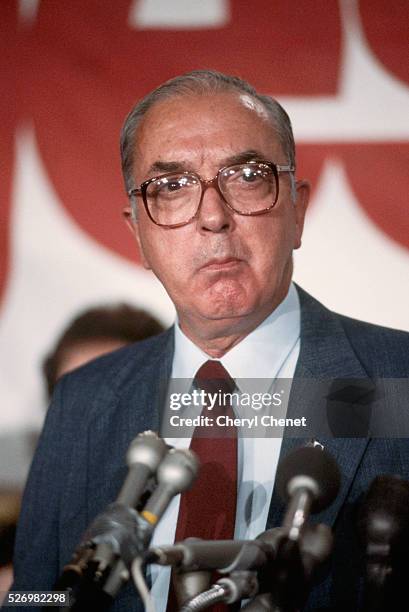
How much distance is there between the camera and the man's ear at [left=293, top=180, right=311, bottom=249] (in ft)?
5.13

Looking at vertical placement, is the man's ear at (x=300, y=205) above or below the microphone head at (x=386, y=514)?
above

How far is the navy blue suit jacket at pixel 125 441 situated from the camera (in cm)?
138

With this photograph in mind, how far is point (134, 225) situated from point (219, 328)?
307 millimetres

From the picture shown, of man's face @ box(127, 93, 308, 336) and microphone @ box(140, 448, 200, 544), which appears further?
man's face @ box(127, 93, 308, 336)

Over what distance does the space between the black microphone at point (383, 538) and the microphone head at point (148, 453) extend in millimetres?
333

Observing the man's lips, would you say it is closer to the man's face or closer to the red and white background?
the man's face

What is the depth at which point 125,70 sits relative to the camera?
1799 mm

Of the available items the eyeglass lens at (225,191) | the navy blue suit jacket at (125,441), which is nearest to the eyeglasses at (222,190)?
the eyeglass lens at (225,191)

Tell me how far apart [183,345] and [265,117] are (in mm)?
480

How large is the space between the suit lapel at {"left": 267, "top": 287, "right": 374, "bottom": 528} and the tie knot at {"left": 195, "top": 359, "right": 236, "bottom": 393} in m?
0.13

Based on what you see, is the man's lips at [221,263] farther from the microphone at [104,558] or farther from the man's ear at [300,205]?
the microphone at [104,558]

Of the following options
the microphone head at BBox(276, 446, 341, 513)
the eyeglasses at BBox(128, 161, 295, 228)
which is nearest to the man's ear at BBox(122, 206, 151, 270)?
the eyeglasses at BBox(128, 161, 295, 228)

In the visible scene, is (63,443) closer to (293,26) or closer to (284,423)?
(284,423)

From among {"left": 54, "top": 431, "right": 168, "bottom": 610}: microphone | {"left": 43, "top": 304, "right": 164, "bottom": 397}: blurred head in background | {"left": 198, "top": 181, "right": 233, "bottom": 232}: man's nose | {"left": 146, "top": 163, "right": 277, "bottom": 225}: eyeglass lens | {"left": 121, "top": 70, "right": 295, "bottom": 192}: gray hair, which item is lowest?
{"left": 54, "top": 431, "right": 168, "bottom": 610}: microphone
